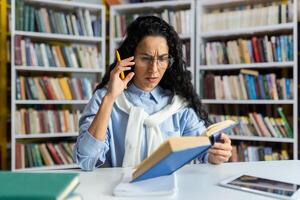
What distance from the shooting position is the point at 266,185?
94 cm

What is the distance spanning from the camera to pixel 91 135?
1200 mm

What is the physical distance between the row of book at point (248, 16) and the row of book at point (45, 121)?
63.9 inches

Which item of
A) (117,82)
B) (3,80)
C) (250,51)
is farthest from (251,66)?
(3,80)

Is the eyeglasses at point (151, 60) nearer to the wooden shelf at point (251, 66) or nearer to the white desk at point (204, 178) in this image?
the white desk at point (204, 178)

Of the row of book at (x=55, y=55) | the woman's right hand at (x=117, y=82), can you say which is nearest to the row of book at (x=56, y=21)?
the row of book at (x=55, y=55)

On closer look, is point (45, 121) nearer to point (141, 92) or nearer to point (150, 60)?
point (141, 92)

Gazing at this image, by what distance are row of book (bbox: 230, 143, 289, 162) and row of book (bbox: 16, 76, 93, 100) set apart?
161 cm

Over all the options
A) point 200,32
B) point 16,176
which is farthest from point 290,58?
point 16,176

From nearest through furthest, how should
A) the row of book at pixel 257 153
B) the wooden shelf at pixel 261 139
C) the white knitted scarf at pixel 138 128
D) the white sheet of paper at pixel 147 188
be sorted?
the white sheet of paper at pixel 147 188
the white knitted scarf at pixel 138 128
the wooden shelf at pixel 261 139
the row of book at pixel 257 153

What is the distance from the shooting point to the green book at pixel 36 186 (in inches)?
24.1

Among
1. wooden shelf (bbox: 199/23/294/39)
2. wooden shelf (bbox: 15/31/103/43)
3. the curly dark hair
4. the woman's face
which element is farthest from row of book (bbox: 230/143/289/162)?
Result: the woman's face

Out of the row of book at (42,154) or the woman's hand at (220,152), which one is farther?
the row of book at (42,154)

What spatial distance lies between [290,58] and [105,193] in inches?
99.7

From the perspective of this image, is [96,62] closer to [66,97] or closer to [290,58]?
[66,97]
